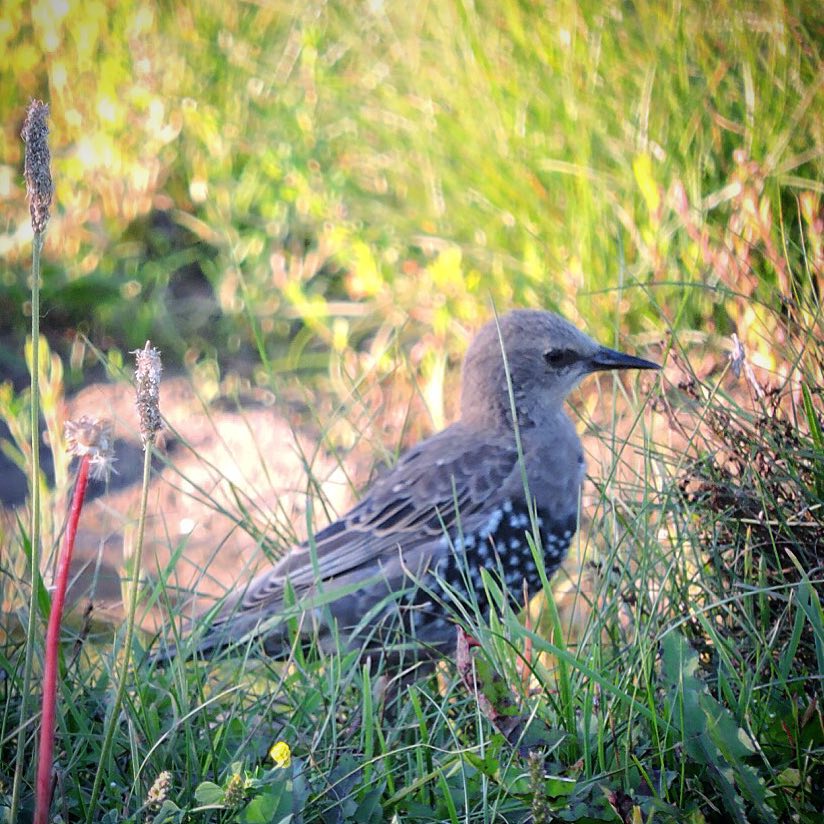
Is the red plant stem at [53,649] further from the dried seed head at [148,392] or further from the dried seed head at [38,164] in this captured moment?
the dried seed head at [38,164]

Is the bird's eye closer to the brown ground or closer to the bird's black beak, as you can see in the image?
the bird's black beak

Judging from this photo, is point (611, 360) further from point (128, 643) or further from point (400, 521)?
point (128, 643)

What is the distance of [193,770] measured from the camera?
2.32m

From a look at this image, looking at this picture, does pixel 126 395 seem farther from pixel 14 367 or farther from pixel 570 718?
pixel 570 718

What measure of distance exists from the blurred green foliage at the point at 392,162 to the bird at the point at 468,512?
53cm

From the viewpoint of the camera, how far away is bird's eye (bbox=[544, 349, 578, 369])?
3652mm

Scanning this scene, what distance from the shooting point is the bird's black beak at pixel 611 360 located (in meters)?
3.45

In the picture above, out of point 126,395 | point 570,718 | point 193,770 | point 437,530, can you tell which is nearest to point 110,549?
point 126,395

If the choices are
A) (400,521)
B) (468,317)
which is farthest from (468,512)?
(468,317)

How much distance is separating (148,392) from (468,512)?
6.09 feet

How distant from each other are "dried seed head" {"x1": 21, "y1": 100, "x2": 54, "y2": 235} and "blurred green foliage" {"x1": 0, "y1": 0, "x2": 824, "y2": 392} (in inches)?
97.7

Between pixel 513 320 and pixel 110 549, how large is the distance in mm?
2035

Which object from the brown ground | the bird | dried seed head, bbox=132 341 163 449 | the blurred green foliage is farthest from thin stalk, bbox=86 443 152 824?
the blurred green foliage

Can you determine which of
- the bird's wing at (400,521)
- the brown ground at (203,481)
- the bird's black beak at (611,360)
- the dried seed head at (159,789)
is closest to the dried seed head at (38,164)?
the dried seed head at (159,789)
